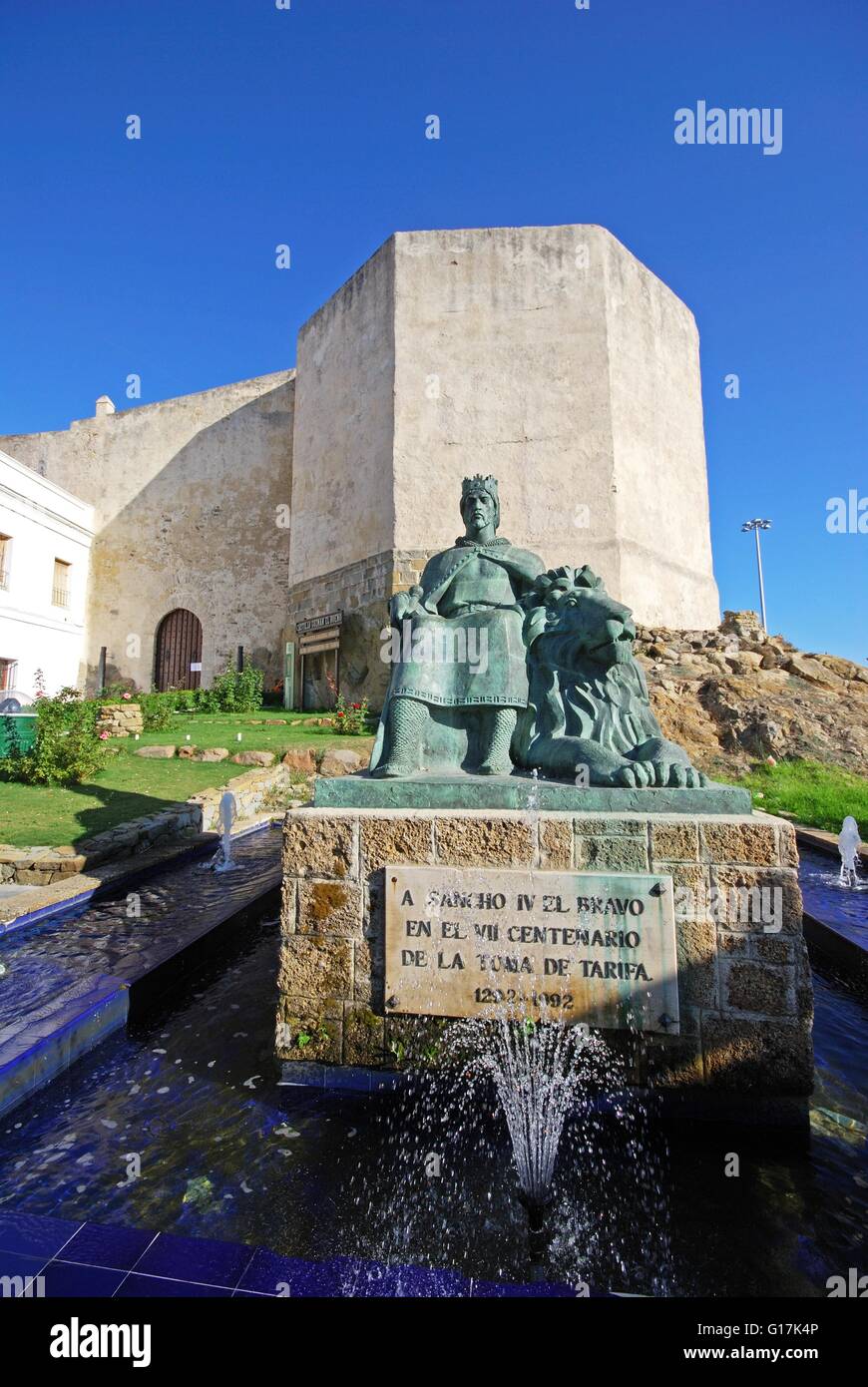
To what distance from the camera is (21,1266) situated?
5.15ft

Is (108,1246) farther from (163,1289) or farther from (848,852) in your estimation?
(848,852)

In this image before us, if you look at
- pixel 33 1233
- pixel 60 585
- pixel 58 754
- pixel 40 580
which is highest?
pixel 60 585

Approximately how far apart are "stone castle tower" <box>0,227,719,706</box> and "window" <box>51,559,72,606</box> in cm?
777

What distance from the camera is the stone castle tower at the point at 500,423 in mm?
13570

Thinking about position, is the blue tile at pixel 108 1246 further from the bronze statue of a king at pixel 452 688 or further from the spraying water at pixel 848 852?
the spraying water at pixel 848 852

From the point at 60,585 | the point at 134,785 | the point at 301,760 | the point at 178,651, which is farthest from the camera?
the point at 178,651

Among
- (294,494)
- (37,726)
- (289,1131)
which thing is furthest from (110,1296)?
(294,494)

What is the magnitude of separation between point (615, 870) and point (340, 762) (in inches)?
259

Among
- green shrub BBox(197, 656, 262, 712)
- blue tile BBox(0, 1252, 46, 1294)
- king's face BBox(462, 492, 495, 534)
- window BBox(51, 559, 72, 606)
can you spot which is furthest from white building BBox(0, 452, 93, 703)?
blue tile BBox(0, 1252, 46, 1294)

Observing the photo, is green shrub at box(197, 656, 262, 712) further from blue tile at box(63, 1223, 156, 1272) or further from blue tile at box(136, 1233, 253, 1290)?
blue tile at box(136, 1233, 253, 1290)

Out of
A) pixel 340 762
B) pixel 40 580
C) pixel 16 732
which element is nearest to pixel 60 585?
pixel 40 580

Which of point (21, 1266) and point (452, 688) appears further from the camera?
point (452, 688)

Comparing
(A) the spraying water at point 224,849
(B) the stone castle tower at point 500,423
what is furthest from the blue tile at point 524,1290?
(B) the stone castle tower at point 500,423
